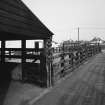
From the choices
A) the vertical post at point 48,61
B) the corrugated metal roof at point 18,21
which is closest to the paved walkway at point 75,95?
the vertical post at point 48,61

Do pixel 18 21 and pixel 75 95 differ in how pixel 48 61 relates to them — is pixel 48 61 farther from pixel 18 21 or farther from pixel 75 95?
A: pixel 18 21

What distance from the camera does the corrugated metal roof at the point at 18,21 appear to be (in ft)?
16.4

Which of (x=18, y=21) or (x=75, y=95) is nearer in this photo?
(x=18, y=21)

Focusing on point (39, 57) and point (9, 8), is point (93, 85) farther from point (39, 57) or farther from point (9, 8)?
point (9, 8)

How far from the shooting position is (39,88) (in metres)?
7.10

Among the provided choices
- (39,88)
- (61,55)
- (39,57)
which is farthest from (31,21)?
(61,55)

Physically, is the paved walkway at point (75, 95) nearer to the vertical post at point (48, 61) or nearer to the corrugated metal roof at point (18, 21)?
the vertical post at point (48, 61)

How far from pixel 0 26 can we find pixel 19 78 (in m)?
4.29

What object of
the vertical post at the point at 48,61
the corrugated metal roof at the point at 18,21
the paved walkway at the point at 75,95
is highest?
the corrugated metal roof at the point at 18,21

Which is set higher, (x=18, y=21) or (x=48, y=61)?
(x=18, y=21)

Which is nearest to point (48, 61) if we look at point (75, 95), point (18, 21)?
point (75, 95)

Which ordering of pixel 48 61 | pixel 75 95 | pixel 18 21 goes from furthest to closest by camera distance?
pixel 48 61
pixel 75 95
pixel 18 21

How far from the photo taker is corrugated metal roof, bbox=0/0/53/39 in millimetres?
4988

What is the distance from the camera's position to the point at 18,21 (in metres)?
5.79
